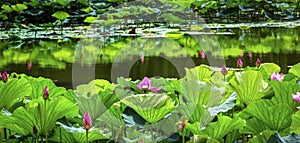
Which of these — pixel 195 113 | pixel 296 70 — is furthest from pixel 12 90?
pixel 296 70

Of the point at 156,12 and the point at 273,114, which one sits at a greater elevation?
the point at 273,114

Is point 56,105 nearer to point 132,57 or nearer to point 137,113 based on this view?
point 137,113

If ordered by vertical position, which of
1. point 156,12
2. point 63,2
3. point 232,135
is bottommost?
point 156,12

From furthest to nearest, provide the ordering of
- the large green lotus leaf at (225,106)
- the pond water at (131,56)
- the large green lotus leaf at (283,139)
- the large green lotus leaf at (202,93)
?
1. the pond water at (131,56)
2. the large green lotus leaf at (202,93)
3. the large green lotus leaf at (225,106)
4. the large green lotus leaf at (283,139)

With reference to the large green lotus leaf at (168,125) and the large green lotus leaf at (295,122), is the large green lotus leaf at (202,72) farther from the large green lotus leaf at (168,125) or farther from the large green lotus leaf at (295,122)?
the large green lotus leaf at (295,122)

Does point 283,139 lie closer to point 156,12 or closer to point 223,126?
point 223,126

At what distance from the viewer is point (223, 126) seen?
1.14 m

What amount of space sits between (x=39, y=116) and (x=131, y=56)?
3.48 m

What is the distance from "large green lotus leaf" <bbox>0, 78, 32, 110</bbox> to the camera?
4.11 ft

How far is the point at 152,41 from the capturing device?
608 centimetres

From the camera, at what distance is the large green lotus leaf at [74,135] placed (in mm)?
1115

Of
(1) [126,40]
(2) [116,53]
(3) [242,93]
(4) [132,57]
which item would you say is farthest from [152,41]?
(3) [242,93]

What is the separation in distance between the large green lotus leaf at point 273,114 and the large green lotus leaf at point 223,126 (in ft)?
0.15

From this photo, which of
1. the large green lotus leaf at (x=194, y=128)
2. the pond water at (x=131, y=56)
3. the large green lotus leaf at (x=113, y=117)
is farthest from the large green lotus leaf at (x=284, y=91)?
the pond water at (x=131, y=56)
